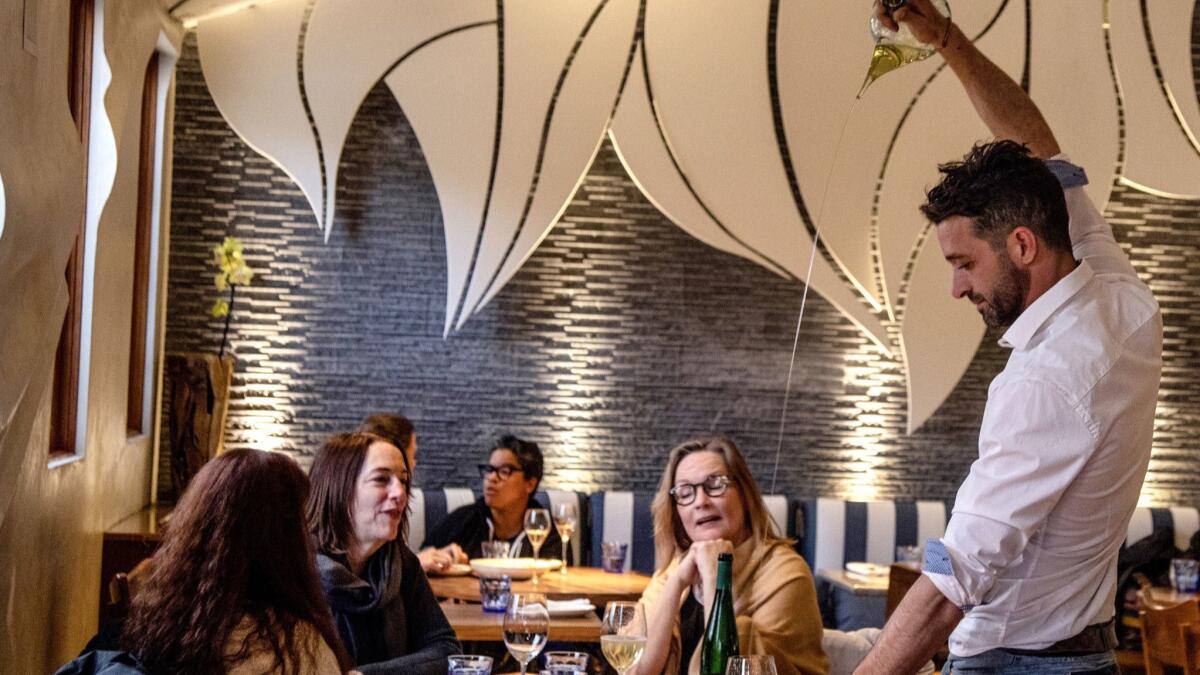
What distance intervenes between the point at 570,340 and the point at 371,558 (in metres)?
3.01

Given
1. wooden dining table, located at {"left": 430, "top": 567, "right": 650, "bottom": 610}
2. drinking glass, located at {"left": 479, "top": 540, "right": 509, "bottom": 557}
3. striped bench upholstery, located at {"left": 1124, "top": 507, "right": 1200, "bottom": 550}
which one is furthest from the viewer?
striped bench upholstery, located at {"left": 1124, "top": 507, "right": 1200, "bottom": 550}

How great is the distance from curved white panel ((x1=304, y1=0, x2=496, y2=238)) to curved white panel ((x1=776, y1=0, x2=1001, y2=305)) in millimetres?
1684

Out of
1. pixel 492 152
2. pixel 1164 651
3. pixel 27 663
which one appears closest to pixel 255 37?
pixel 492 152

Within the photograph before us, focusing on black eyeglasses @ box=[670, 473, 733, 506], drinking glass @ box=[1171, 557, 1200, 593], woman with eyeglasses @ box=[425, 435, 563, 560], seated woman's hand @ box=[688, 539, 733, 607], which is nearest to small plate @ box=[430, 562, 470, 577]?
woman with eyeglasses @ box=[425, 435, 563, 560]

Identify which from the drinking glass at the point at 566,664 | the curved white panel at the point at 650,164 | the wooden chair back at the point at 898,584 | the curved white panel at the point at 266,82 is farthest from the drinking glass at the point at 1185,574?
the curved white panel at the point at 266,82

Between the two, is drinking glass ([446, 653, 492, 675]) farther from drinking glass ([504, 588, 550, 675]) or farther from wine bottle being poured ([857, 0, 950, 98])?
wine bottle being poured ([857, 0, 950, 98])

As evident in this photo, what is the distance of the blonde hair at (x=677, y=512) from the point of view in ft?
11.0

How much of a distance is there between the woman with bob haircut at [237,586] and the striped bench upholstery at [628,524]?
12.2 ft

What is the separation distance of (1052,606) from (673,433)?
13.7ft

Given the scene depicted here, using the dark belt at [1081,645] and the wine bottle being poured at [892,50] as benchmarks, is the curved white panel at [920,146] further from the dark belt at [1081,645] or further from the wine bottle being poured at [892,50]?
the dark belt at [1081,645]

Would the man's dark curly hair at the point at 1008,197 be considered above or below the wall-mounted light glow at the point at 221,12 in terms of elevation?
below

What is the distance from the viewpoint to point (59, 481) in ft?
13.3

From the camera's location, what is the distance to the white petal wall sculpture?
616 centimetres

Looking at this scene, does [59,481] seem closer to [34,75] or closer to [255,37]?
[34,75]
